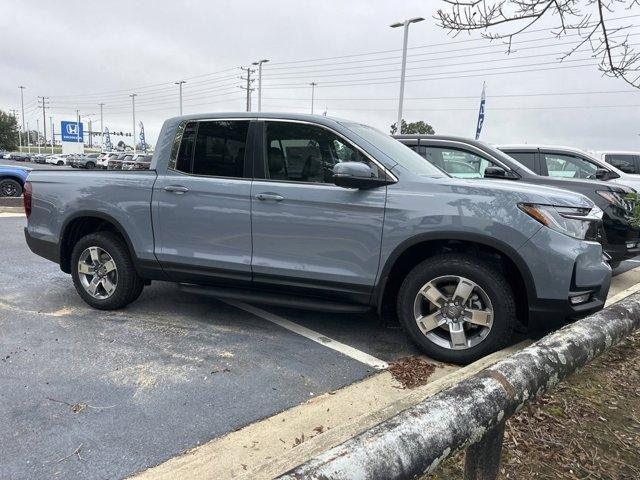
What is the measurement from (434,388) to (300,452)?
1063 millimetres

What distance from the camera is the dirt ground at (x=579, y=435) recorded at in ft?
7.39

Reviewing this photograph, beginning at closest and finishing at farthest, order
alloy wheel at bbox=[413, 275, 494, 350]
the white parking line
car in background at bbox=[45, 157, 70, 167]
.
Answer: alloy wheel at bbox=[413, 275, 494, 350], the white parking line, car in background at bbox=[45, 157, 70, 167]

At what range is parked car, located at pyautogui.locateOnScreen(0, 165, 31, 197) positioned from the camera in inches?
561

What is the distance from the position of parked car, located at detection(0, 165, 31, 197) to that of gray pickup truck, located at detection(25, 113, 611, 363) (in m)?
10.5

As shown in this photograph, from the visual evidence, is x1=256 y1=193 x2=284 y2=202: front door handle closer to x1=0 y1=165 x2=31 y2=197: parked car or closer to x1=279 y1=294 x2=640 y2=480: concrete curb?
x1=279 y1=294 x2=640 y2=480: concrete curb

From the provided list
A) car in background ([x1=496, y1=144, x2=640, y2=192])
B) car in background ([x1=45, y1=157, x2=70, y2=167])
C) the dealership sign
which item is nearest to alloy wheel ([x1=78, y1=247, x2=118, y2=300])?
car in background ([x1=496, y1=144, x2=640, y2=192])

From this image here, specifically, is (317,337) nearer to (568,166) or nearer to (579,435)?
(579,435)

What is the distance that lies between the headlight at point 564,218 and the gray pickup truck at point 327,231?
11 millimetres

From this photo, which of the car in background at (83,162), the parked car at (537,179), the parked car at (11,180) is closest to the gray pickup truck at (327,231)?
the parked car at (537,179)

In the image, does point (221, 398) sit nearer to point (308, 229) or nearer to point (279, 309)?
point (308, 229)

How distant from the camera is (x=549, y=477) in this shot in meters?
2.21

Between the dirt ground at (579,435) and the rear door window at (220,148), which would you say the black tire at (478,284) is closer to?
the dirt ground at (579,435)

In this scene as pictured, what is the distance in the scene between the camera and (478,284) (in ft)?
12.3

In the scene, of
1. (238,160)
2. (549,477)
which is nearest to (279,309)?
(238,160)
